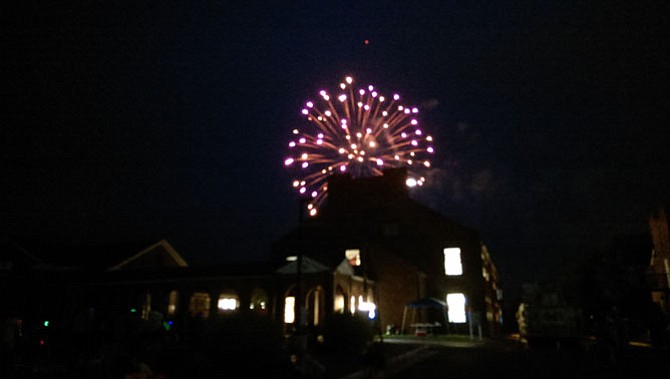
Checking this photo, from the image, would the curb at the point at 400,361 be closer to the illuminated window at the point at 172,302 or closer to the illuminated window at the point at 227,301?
the illuminated window at the point at 227,301

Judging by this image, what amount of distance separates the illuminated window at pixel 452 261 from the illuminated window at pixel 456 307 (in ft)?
5.79

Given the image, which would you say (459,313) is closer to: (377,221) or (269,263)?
(377,221)

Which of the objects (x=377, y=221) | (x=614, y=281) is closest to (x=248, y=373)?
(x=377, y=221)

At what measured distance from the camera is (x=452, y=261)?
35.5 m

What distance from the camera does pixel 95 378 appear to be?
28.2ft

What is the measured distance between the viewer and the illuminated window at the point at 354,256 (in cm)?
3662

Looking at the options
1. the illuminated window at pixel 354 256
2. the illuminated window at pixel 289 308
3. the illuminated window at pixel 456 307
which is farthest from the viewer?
the illuminated window at pixel 354 256

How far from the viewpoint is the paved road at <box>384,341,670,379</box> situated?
13.4 metres

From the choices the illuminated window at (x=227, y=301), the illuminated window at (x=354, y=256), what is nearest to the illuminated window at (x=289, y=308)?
the illuminated window at (x=227, y=301)

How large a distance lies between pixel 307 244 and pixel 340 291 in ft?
39.7

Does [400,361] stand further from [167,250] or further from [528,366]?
[167,250]

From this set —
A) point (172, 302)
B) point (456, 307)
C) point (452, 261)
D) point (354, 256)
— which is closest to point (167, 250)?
point (172, 302)

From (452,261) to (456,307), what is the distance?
3.53 meters

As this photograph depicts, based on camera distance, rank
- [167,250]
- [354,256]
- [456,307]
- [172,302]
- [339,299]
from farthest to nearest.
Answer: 1. [167,250]
2. [354,256]
3. [172,302]
4. [456,307]
5. [339,299]
